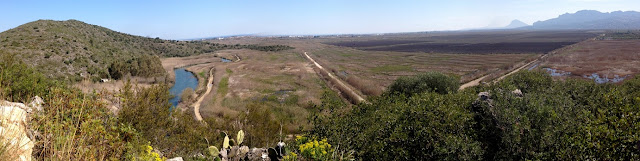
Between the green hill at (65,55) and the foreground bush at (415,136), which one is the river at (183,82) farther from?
the foreground bush at (415,136)

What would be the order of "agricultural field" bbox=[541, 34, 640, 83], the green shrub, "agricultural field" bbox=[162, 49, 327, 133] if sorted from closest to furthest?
the green shrub → "agricultural field" bbox=[162, 49, 327, 133] → "agricultural field" bbox=[541, 34, 640, 83]

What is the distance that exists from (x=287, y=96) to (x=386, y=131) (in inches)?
1388

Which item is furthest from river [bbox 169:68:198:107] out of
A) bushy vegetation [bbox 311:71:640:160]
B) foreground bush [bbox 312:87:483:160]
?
bushy vegetation [bbox 311:71:640:160]

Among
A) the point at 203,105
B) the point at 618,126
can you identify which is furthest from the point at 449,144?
the point at 203,105

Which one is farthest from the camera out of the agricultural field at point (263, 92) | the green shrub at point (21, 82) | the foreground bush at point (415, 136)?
the agricultural field at point (263, 92)

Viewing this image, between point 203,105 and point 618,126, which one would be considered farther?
point 203,105

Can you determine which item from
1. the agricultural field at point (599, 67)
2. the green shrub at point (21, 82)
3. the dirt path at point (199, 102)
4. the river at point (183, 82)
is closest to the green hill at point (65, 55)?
the river at point (183, 82)

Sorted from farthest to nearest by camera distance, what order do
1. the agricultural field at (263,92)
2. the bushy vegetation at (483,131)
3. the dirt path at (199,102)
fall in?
1. the agricultural field at (263,92)
2. the dirt path at (199,102)
3. the bushy vegetation at (483,131)

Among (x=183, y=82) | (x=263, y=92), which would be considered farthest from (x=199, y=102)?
(x=183, y=82)

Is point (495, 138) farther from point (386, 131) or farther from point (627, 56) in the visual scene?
point (627, 56)

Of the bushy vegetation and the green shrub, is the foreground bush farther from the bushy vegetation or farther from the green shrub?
the green shrub

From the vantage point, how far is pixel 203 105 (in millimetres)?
42906

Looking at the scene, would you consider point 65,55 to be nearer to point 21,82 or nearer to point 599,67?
point 21,82

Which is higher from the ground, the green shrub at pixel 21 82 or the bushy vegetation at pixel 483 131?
the green shrub at pixel 21 82
